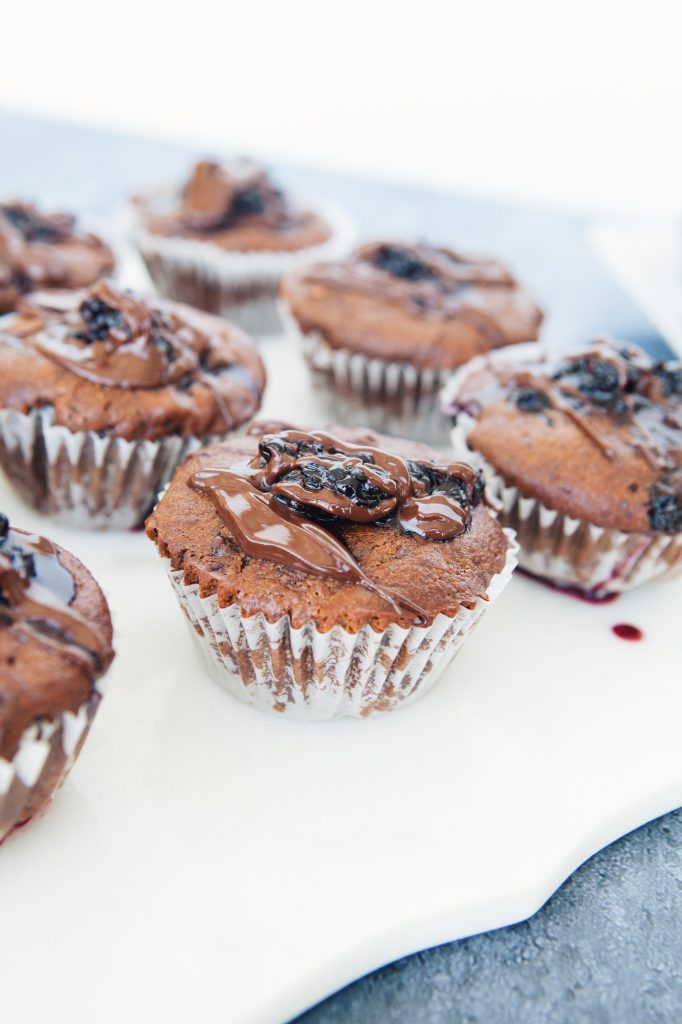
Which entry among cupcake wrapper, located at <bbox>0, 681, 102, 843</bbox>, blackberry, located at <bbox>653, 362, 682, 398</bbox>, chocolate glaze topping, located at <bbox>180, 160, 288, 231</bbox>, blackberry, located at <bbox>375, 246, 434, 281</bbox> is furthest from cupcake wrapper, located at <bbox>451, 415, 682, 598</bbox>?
chocolate glaze topping, located at <bbox>180, 160, 288, 231</bbox>

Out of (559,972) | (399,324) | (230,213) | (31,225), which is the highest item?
(399,324)

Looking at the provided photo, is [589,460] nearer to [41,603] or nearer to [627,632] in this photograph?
[627,632]

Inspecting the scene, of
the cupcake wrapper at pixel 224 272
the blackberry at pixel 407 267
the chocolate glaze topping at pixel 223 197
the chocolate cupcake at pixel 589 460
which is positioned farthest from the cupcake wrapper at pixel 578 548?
the chocolate glaze topping at pixel 223 197

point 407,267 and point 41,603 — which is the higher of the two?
point 407,267

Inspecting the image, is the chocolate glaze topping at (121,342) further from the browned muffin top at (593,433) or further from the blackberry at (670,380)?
the blackberry at (670,380)

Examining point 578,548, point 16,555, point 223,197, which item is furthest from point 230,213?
point 16,555

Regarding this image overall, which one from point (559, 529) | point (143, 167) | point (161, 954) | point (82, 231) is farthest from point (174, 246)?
point (161, 954)
